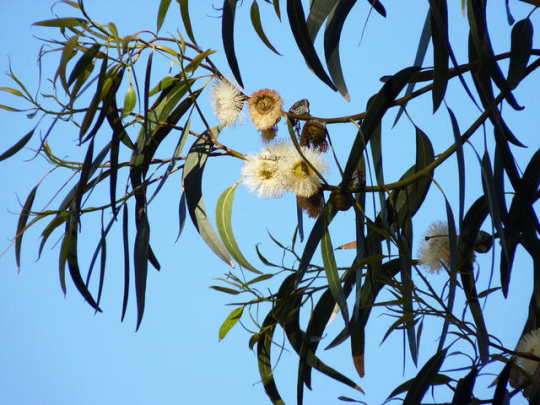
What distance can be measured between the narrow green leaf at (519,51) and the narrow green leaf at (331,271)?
1.15ft

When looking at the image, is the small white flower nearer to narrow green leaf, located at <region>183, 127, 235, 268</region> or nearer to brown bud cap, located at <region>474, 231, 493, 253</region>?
narrow green leaf, located at <region>183, 127, 235, 268</region>

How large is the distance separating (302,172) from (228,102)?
16cm

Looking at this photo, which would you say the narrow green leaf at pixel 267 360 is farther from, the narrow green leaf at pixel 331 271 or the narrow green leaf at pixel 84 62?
the narrow green leaf at pixel 84 62

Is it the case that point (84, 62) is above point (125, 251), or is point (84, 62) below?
above

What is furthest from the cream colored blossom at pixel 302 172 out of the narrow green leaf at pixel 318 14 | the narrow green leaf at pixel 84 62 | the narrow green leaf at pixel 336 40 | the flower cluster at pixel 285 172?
the narrow green leaf at pixel 84 62

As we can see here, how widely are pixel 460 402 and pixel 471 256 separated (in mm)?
219

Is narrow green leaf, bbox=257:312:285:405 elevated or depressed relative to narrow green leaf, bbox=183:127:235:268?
depressed

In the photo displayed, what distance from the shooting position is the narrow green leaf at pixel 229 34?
3.39 ft

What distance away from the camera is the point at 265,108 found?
3.41 feet

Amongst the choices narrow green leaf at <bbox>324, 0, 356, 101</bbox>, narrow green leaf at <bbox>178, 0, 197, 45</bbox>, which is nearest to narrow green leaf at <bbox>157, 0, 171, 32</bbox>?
narrow green leaf at <bbox>178, 0, 197, 45</bbox>

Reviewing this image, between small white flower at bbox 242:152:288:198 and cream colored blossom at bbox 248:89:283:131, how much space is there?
0.04m

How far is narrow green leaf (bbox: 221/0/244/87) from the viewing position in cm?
103

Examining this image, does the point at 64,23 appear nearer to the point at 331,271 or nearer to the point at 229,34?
the point at 229,34

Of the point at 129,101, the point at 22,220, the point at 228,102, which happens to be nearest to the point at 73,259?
the point at 22,220
